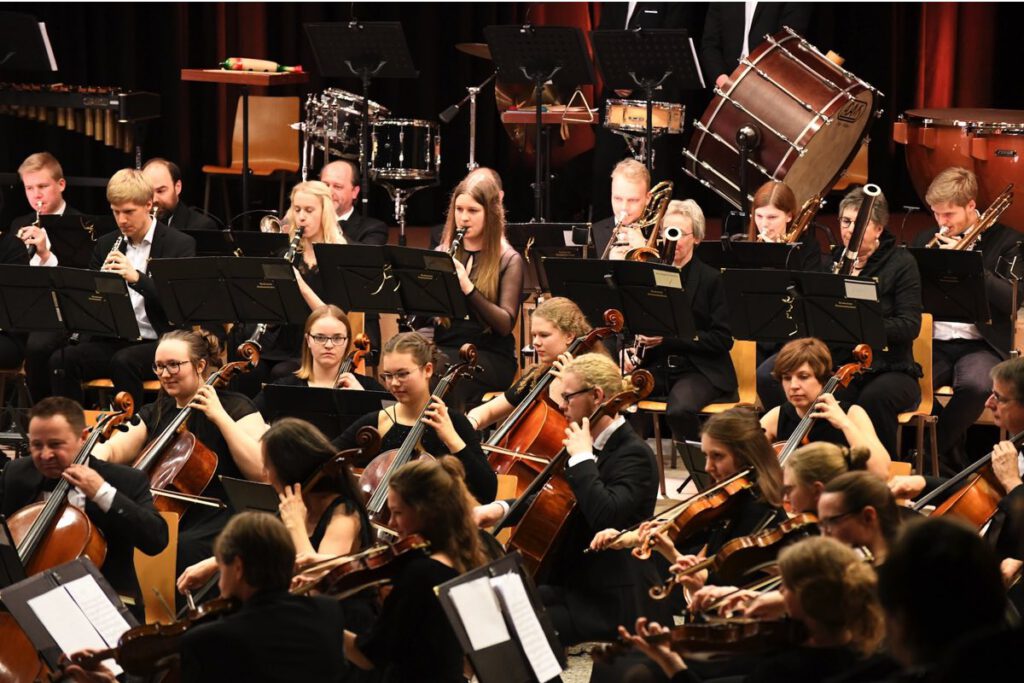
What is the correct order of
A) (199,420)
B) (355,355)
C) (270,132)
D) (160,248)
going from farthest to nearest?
(270,132) → (160,248) → (355,355) → (199,420)

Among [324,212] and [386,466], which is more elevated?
[324,212]

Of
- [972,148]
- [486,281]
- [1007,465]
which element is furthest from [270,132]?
[1007,465]

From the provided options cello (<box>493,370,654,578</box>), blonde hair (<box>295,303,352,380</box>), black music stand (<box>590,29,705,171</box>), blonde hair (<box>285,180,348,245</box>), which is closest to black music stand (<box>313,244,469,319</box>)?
blonde hair (<box>295,303,352,380</box>)

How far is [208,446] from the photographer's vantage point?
5.11m

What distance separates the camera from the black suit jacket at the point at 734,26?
8828 mm

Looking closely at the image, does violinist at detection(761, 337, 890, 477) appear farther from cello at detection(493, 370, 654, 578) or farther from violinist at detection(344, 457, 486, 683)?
violinist at detection(344, 457, 486, 683)

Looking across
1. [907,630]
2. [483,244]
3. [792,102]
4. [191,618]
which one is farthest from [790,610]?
[792,102]

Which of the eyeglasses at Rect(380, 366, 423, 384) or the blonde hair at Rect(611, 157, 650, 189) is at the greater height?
the blonde hair at Rect(611, 157, 650, 189)

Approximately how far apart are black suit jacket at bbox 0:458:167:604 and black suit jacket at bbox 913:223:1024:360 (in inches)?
136

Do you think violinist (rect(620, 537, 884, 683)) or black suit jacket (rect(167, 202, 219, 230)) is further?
black suit jacket (rect(167, 202, 219, 230))

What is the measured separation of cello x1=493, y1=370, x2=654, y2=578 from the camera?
4.24 m

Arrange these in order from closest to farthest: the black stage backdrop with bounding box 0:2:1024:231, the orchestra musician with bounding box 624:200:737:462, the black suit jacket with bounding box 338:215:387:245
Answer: the orchestra musician with bounding box 624:200:737:462 < the black suit jacket with bounding box 338:215:387:245 < the black stage backdrop with bounding box 0:2:1024:231

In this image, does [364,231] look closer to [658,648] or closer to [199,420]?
[199,420]

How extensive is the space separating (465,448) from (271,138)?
6.11 meters
